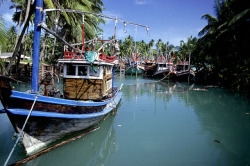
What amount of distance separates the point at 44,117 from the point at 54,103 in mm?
531

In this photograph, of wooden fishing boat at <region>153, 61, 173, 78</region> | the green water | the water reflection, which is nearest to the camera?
the water reflection

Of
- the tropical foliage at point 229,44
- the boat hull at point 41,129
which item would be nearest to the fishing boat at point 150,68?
the tropical foliage at point 229,44

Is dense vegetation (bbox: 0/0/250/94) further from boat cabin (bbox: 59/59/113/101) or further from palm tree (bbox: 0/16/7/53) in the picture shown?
palm tree (bbox: 0/16/7/53)

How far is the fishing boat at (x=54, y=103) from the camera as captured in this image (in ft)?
16.8

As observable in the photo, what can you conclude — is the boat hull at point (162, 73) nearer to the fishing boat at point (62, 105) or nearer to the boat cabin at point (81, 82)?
the boat cabin at point (81, 82)

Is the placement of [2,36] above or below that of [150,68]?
below

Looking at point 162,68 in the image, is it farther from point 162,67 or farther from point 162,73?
point 162,73

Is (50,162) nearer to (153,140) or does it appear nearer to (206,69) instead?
(153,140)

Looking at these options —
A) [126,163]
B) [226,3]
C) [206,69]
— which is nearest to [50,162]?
[126,163]

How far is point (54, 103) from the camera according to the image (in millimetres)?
5719

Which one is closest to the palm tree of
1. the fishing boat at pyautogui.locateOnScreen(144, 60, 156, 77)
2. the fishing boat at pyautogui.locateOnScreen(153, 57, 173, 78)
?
the fishing boat at pyautogui.locateOnScreen(153, 57, 173, 78)

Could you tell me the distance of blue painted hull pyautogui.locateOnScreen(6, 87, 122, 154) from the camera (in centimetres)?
514

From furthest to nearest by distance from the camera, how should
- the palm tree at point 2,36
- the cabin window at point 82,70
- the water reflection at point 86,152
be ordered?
the cabin window at point 82,70, the water reflection at point 86,152, the palm tree at point 2,36

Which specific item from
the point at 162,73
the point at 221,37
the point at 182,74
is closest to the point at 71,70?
the point at 221,37
